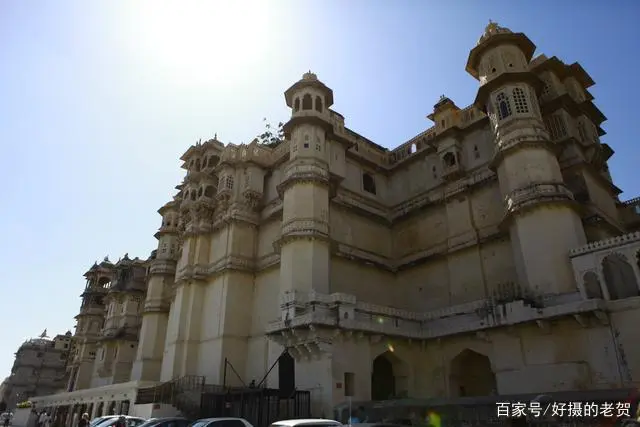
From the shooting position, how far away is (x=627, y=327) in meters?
18.5

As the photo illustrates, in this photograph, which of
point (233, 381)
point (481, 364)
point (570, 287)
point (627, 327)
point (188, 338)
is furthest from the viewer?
point (188, 338)

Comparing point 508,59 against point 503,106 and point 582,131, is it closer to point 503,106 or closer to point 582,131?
point 503,106

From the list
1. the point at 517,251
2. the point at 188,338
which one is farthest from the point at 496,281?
the point at 188,338

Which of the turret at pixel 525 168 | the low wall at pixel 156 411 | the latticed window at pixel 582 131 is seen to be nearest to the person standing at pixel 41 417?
the low wall at pixel 156 411

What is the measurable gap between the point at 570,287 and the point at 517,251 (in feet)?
12.3

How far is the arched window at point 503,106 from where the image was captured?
88.5 ft

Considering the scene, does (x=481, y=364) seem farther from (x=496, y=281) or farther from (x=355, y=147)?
(x=355, y=147)

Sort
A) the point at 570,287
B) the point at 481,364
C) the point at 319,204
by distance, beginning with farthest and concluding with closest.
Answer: the point at 319,204 → the point at 481,364 → the point at 570,287

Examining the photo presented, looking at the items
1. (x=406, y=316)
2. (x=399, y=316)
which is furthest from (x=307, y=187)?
(x=406, y=316)

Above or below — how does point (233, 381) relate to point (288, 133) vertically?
below

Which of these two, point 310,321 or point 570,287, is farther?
point 310,321

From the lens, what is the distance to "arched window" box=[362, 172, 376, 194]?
1415 inches

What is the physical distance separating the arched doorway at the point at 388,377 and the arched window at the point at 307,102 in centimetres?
1790

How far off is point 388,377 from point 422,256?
8.57 meters
